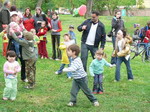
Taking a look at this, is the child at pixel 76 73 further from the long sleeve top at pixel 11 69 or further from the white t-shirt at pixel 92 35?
the white t-shirt at pixel 92 35

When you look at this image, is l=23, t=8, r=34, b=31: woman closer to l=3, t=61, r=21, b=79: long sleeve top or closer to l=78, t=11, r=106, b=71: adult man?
l=78, t=11, r=106, b=71: adult man

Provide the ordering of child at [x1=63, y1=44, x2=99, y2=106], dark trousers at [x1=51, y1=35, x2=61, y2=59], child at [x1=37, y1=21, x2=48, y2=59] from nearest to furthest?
child at [x1=63, y1=44, x2=99, y2=106] → child at [x1=37, y1=21, x2=48, y2=59] → dark trousers at [x1=51, y1=35, x2=61, y2=59]

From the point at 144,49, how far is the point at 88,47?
586 centimetres

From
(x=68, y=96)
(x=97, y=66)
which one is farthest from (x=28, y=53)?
(x=97, y=66)

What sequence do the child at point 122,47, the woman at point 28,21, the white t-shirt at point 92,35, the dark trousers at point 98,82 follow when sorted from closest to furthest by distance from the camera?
the dark trousers at point 98,82 < the white t-shirt at point 92,35 < the child at point 122,47 < the woman at point 28,21

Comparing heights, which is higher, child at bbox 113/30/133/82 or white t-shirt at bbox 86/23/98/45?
white t-shirt at bbox 86/23/98/45

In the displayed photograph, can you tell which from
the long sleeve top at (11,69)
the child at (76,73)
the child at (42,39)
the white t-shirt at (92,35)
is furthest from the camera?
the child at (42,39)

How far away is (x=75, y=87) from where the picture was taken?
6.83 metres

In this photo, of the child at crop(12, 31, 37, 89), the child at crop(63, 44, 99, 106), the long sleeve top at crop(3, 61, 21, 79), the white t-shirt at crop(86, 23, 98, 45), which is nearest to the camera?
the child at crop(63, 44, 99, 106)

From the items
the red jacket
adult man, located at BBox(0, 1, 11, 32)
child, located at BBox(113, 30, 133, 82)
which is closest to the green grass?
child, located at BBox(113, 30, 133, 82)

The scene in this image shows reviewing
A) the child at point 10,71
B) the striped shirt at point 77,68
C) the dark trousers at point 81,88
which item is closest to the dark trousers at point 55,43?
the child at point 10,71

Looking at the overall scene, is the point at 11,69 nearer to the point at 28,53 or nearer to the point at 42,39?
the point at 28,53

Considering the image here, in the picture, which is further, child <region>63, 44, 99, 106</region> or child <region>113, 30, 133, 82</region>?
child <region>113, 30, 133, 82</region>

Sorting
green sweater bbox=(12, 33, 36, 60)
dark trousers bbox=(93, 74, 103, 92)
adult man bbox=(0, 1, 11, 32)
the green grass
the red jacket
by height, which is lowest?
the green grass
